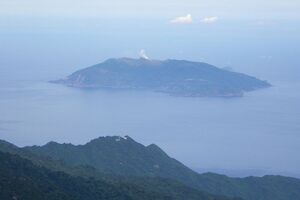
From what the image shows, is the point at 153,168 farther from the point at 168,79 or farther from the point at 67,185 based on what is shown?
the point at 168,79

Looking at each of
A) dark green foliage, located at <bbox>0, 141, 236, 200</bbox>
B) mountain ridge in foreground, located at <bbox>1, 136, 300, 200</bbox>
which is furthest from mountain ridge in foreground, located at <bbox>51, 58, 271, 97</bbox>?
dark green foliage, located at <bbox>0, 141, 236, 200</bbox>

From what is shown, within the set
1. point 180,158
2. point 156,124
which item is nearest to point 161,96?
point 156,124

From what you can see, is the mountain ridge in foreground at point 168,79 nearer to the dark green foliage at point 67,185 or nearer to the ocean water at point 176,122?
the ocean water at point 176,122

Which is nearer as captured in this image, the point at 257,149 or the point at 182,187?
the point at 182,187

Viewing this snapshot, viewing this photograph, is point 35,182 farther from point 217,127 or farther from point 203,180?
point 217,127

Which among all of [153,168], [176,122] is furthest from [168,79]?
[153,168]

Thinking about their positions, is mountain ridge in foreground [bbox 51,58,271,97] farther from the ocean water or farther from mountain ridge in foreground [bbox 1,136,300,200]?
mountain ridge in foreground [bbox 1,136,300,200]
